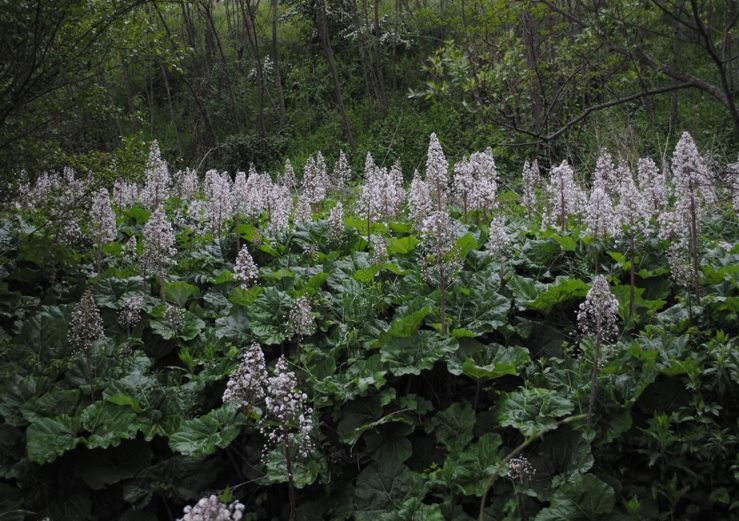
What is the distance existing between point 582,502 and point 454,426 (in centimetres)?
86

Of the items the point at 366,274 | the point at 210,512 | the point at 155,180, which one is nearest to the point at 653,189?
the point at 366,274

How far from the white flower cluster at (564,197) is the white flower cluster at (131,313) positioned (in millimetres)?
3842

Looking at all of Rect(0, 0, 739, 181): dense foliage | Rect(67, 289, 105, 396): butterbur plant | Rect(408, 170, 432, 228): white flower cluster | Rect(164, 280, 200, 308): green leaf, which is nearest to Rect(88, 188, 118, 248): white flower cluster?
Rect(0, 0, 739, 181): dense foliage

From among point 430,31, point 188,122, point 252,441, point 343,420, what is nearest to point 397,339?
point 343,420

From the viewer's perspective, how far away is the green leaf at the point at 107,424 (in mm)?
3607

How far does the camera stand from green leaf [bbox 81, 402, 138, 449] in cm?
361

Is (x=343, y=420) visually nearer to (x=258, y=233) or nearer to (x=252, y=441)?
(x=252, y=441)

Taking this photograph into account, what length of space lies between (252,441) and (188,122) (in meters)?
22.2

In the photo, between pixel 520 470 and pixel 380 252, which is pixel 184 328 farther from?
pixel 520 470

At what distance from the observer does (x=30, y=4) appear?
464 cm

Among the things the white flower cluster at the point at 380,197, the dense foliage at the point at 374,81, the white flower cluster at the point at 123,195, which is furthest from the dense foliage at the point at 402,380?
the white flower cluster at the point at 123,195

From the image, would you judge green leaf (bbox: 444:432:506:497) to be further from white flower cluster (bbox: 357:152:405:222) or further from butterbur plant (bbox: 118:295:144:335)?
white flower cluster (bbox: 357:152:405:222)

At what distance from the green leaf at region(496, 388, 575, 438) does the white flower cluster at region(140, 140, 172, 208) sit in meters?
5.16

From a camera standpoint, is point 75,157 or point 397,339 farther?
point 75,157
